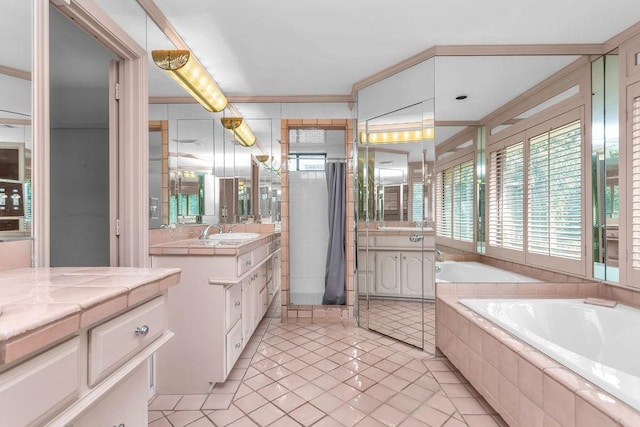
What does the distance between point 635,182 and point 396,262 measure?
170 centimetres

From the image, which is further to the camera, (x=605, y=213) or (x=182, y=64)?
(x=605, y=213)

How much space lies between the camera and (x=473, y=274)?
248 cm

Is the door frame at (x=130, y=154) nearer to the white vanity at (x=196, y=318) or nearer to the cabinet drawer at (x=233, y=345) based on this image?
the white vanity at (x=196, y=318)

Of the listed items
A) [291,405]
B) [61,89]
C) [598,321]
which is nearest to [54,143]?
[61,89]

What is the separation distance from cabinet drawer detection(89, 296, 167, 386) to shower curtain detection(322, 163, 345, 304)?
2.29 metres

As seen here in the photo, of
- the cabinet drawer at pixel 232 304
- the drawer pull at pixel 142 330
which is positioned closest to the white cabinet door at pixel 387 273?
the cabinet drawer at pixel 232 304

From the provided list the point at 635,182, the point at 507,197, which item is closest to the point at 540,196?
the point at 507,197

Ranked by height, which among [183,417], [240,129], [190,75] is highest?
[190,75]

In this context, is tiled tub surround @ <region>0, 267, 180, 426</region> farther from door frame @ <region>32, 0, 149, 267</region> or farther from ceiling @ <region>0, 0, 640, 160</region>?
ceiling @ <region>0, 0, 640, 160</region>

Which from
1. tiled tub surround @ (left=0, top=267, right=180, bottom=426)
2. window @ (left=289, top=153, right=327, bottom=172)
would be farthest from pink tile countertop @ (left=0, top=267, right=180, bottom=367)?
window @ (left=289, top=153, right=327, bottom=172)

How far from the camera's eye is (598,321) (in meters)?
1.86

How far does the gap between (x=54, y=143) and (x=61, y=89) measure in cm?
32

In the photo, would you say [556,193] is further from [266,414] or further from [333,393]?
[266,414]

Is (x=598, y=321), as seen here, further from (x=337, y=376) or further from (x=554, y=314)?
(x=337, y=376)
